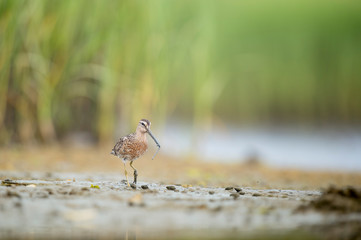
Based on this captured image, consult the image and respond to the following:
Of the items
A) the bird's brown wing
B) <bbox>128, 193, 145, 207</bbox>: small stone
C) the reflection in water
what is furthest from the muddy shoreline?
the reflection in water

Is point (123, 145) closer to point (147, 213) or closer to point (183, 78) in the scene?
point (147, 213)

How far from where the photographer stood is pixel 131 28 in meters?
10.1

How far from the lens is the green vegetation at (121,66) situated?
912cm

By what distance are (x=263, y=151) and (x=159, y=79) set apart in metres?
3.83

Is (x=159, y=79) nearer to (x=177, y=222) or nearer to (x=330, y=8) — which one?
(x=177, y=222)

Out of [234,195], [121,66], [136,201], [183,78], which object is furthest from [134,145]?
[183,78]

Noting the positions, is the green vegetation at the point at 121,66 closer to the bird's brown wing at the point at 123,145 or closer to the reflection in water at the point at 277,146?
the reflection in water at the point at 277,146

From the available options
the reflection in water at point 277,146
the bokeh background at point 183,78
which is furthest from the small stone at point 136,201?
the reflection in water at point 277,146

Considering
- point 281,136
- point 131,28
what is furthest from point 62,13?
point 281,136

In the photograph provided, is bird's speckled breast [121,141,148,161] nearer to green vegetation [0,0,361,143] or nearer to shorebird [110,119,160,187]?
shorebird [110,119,160,187]

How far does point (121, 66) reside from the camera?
400 inches

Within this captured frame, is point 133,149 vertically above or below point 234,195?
above

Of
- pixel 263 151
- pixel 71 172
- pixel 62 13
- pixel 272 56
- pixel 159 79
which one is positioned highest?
pixel 272 56

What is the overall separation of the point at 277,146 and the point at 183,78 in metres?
2.73
